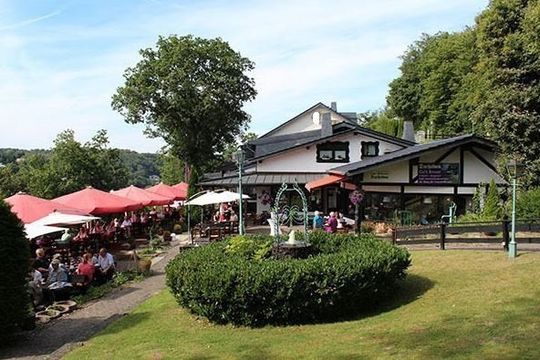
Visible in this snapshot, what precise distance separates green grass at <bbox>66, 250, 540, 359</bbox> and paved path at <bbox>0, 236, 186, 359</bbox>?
0.53 meters

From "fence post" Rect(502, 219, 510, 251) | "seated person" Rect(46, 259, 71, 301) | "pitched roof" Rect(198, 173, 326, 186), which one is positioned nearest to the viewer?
"seated person" Rect(46, 259, 71, 301)

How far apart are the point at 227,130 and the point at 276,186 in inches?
755

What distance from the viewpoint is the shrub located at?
10258 mm

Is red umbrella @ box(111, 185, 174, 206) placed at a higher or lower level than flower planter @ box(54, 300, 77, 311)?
higher

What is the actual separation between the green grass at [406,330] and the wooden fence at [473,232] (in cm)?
164

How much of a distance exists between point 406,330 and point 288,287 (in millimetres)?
2262

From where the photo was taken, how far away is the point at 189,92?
4888 cm

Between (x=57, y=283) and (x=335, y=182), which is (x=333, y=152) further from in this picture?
(x=57, y=283)

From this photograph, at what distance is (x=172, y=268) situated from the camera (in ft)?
38.0

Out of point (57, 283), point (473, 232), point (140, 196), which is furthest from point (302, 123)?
point (57, 283)

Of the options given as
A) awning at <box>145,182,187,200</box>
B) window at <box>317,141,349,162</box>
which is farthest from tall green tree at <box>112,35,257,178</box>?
window at <box>317,141,349,162</box>

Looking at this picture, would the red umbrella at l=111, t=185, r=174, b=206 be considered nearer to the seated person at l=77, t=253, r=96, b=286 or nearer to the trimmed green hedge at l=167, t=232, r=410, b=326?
the seated person at l=77, t=253, r=96, b=286

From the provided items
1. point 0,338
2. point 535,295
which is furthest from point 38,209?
point 535,295

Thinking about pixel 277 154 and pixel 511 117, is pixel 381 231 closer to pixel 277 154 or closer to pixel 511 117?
pixel 511 117
